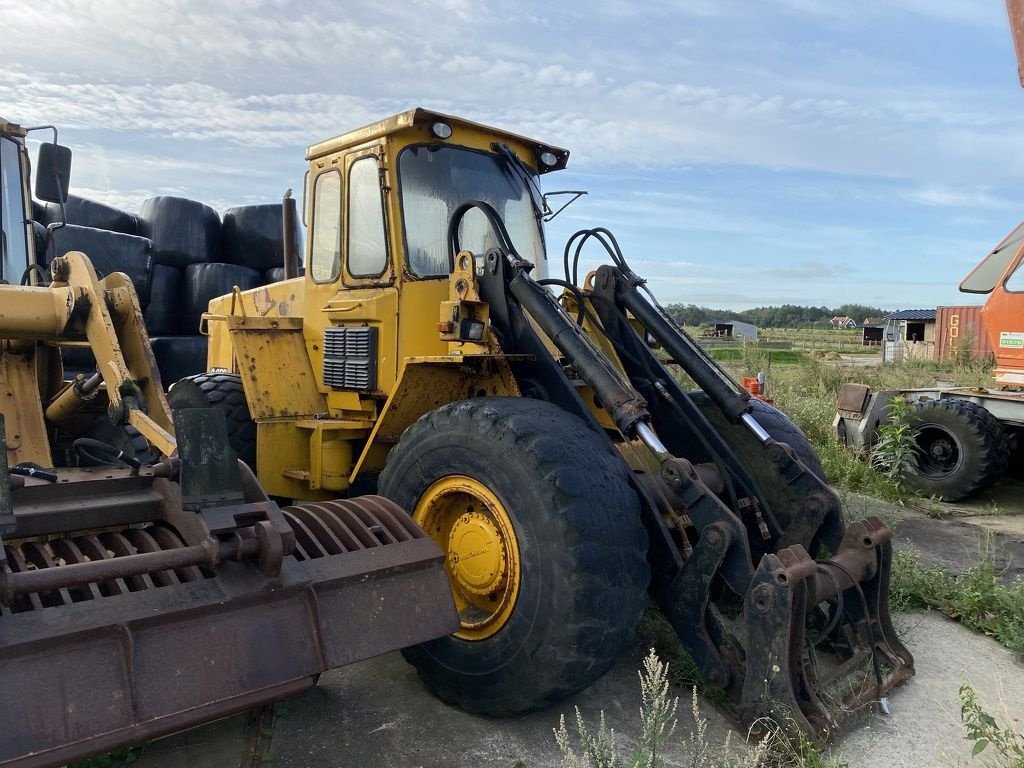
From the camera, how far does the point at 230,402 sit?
4.72 m

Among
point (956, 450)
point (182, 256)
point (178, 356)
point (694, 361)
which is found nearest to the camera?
point (694, 361)

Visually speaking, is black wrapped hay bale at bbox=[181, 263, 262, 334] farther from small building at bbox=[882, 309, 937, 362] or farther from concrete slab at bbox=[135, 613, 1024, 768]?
small building at bbox=[882, 309, 937, 362]

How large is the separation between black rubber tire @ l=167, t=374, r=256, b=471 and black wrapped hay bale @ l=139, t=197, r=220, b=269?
465 centimetres

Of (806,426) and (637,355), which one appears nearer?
(637,355)

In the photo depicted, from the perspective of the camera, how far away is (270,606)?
257 centimetres

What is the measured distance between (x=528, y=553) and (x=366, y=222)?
224 centimetres

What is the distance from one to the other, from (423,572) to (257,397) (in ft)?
6.85

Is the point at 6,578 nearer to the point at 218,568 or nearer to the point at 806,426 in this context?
the point at 218,568

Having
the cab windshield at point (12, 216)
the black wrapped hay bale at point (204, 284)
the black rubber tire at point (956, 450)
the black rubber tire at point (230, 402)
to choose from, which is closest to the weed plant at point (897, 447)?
the black rubber tire at point (956, 450)

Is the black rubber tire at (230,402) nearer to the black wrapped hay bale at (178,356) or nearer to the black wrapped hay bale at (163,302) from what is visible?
the black wrapped hay bale at (178,356)

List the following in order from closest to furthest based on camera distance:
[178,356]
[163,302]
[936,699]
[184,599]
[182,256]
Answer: [184,599]
[936,699]
[178,356]
[163,302]
[182,256]

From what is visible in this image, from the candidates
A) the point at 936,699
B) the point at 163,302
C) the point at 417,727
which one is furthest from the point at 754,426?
the point at 163,302

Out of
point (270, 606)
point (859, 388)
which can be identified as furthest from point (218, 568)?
point (859, 388)

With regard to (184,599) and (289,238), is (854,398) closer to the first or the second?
(289,238)
